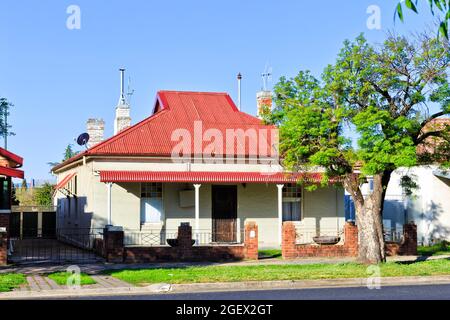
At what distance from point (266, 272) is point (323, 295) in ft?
12.3

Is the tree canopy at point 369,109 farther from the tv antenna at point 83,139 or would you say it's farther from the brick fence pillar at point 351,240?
the tv antenna at point 83,139

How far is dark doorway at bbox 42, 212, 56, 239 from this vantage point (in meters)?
36.8

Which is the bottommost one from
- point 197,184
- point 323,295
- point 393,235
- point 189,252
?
point 323,295

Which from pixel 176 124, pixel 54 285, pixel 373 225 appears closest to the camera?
pixel 54 285

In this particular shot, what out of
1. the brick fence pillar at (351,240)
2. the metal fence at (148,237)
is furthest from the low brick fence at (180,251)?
the brick fence pillar at (351,240)

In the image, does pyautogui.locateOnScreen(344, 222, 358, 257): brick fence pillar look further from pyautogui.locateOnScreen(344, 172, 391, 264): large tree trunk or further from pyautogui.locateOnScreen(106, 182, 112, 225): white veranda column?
pyautogui.locateOnScreen(106, 182, 112, 225): white veranda column

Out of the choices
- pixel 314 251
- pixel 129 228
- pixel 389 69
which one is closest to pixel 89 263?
pixel 129 228

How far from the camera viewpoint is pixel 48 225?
37094 millimetres

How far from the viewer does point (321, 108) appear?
20.0 metres

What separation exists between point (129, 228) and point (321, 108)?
9793mm

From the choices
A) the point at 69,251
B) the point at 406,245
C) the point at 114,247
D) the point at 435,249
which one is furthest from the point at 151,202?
the point at 435,249

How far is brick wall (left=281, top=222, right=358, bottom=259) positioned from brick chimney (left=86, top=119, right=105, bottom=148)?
1300cm

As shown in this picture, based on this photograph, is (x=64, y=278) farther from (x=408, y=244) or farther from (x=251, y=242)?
(x=408, y=244)

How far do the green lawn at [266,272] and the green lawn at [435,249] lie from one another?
4.88 m
